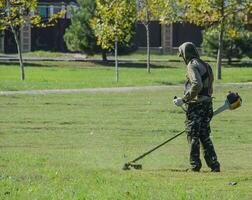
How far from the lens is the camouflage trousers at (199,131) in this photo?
11.0 m

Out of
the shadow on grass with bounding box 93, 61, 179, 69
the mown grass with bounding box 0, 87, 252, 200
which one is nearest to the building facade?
the shadow on grass with bounding box 93, 61, 179, 69

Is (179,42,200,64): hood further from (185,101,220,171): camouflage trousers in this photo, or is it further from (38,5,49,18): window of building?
(38,5,49,18): window of building

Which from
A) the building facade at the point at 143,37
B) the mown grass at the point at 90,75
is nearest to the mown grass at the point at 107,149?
the mown grass at the point at 90,75

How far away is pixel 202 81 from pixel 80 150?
3.59m

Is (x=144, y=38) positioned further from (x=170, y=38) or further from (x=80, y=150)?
(x=80, y=150)

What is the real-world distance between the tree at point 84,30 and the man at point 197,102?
143 ft

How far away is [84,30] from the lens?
55031 millimetres

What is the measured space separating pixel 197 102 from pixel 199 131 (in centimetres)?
42

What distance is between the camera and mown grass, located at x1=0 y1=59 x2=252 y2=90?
107 feet

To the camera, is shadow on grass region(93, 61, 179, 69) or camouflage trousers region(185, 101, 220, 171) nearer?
camouflage trousers region(185, 101, 220, 171)

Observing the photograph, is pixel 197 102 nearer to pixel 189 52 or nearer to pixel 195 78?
pixel 195 78

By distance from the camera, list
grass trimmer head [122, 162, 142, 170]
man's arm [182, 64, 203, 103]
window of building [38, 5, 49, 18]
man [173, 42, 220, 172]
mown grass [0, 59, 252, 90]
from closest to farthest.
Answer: man's arm [182, 64, 203, 103] → man [173, 42, 220, 172] → grass trimmer head [122, 162, 142, 170] → mown grass [0, 59, 252, 90] → window of building [38, 5, 49, 18]

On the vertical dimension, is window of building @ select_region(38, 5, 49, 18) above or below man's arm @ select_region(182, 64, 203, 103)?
below

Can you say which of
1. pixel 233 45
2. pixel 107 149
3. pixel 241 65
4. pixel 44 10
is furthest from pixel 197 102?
pixel 44 10
